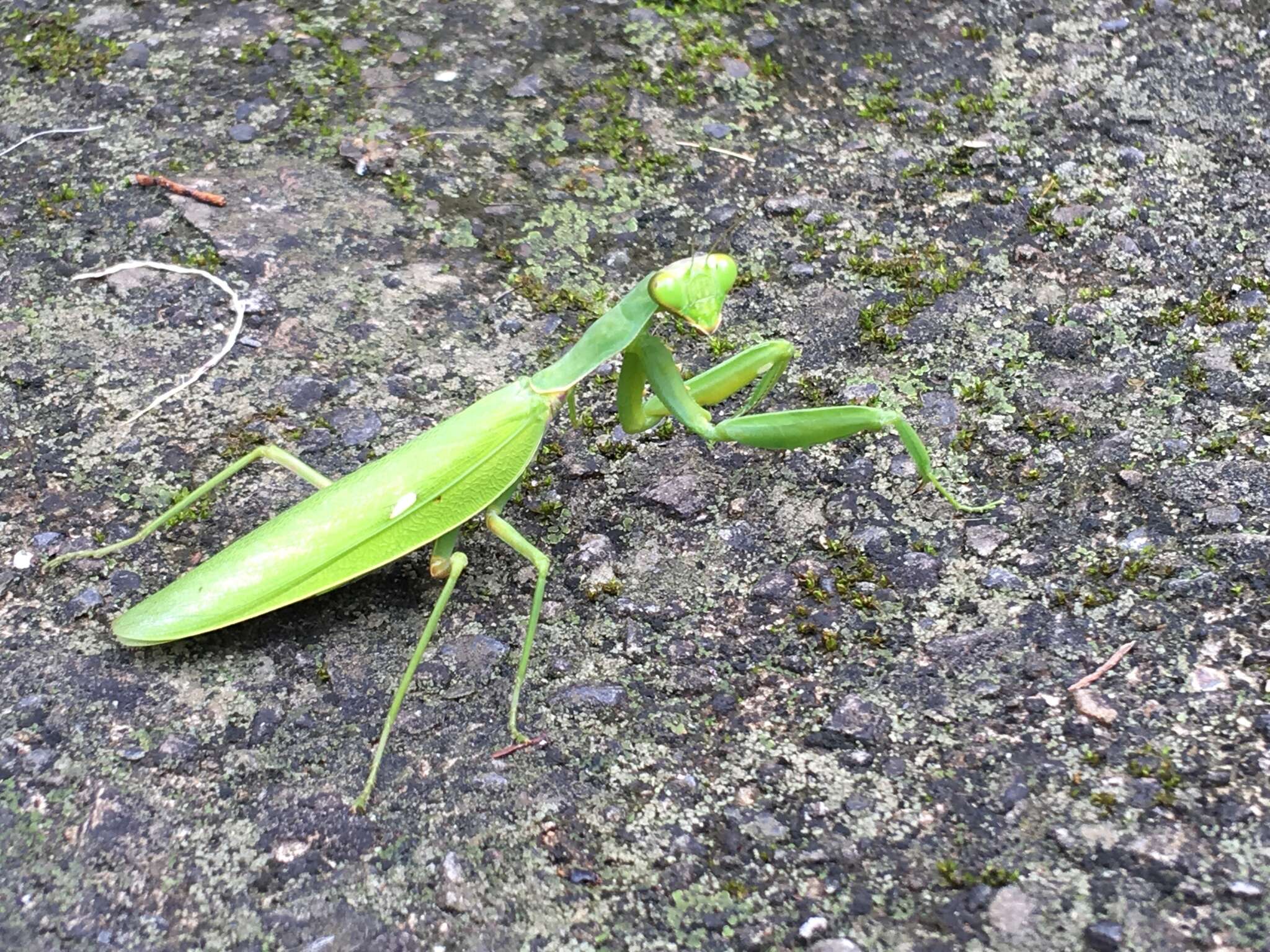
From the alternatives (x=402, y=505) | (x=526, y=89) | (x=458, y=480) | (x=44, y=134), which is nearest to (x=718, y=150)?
(x=526, y=89)

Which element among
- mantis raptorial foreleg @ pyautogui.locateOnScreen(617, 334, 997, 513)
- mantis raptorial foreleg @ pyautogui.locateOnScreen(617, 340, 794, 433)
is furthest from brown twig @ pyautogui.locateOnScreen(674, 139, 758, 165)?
mantis raptorial foreleg @ pyautogui.locateOnScreen(617, 334, 997, 513)

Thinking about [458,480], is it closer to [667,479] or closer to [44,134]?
[667,479]

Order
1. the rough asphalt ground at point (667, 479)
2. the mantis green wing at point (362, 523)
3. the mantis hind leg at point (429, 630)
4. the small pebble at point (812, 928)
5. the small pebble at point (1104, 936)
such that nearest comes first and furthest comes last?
the small pebble at point (1104, 936)
the small pebble at point (812, 928)
the rough asphalt ground at point (667, 479)
the mantis hind leg at point (429, 630)
the mantis green wing at point (362, 523)

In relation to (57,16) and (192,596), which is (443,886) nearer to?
(192,596)

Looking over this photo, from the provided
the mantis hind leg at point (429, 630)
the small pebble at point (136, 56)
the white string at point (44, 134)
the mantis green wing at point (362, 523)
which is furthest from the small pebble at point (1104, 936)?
the small pebble at point (136, 56)

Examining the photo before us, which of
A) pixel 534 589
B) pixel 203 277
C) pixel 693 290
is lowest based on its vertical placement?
pixel 534 589

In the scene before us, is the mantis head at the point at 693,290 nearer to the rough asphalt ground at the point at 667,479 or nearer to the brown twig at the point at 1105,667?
the rough asphalt ground at the point at 667,479

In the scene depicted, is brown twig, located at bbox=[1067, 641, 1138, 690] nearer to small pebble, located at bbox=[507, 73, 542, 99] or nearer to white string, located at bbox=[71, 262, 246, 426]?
white string, located at bbox=[71, 262, 246, 426]
